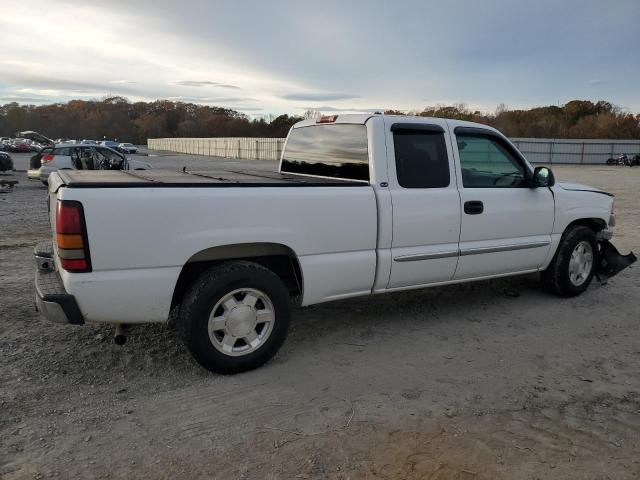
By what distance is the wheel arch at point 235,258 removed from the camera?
375cm

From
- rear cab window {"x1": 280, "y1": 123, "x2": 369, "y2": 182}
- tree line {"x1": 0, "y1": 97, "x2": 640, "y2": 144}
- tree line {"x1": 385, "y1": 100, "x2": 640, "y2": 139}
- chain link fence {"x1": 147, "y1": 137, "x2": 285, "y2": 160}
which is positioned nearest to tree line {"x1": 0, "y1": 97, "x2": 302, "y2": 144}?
tree line {"x1": 0, "y1": 97, "x2": 640, "y2": 144}

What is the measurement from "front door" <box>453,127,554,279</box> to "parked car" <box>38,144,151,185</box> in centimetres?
1522

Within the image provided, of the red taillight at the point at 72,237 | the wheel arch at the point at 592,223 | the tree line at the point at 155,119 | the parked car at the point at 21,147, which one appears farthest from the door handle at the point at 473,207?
the tree line at the point at 155,119

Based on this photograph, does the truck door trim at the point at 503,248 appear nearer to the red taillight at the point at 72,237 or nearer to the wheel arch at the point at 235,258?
the wheel arch at the point at 235,258

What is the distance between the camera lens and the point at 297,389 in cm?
371

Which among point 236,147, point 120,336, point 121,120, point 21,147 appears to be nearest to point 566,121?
point 236,147

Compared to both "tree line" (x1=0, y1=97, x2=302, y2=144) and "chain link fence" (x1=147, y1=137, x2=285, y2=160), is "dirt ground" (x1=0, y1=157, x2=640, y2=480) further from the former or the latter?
"tree line" (x1=0, y1=97, x2=302, y2=144)

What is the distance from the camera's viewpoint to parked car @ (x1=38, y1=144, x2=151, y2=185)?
17688 millimetres

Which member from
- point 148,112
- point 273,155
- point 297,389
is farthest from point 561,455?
point 148,112

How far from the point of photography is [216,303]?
3.67 metres

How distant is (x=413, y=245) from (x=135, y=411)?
251 cm

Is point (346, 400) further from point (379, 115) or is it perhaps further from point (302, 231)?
point (379, 115)

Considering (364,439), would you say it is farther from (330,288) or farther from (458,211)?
(458,211)

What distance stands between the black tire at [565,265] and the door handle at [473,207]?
1452mm
